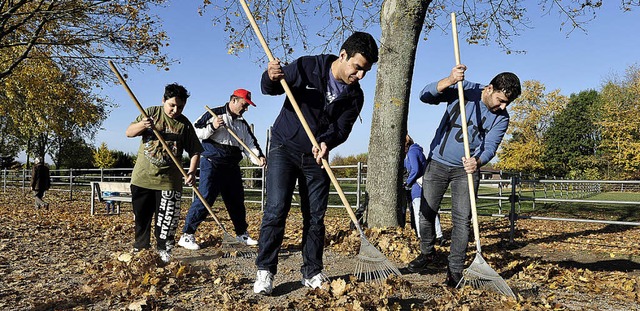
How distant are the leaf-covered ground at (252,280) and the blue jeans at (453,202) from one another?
1.16 ft

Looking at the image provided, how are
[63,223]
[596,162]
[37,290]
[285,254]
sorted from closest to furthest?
[37,290] < [285,254] < [63,223] < [596,162]

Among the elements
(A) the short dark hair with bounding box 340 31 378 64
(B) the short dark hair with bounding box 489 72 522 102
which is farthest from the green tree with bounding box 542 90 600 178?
(A) the short dark hair with bounding box 340 31 378 64

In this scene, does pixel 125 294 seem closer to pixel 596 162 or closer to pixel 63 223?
pixel 63 223

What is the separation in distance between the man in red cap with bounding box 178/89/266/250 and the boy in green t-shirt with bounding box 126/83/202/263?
29.3 inches

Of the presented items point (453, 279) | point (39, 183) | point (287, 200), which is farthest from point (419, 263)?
point (39, 183)

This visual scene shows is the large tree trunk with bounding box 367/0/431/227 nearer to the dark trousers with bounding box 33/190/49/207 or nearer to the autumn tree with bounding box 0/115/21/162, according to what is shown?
the dark trousers with bounding box 33/190/49/207

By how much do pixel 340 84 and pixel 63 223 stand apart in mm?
6336

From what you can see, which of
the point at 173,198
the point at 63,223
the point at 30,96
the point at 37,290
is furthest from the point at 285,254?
the point at 30,96

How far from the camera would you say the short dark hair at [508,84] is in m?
3.87

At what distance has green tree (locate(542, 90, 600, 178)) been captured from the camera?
48062 mm

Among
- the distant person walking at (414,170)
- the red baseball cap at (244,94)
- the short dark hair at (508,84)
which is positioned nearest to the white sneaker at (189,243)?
the red baseball cap at (244,94)

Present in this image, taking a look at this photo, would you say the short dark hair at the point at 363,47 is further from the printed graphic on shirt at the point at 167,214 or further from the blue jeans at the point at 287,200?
the printed graphic on shirt at the point at 167,214

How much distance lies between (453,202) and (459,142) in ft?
1.72

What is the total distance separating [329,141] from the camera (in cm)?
354
